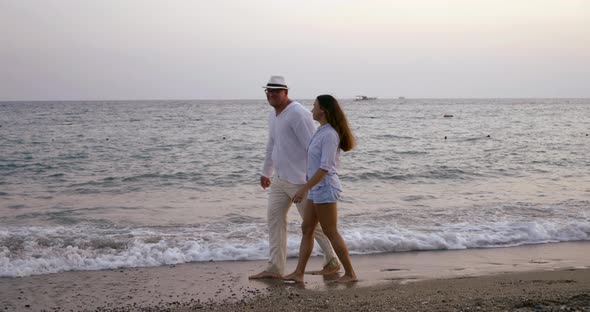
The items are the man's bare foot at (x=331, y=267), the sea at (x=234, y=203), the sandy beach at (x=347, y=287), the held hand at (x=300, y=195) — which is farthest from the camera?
the sea at (x=234, y=203)

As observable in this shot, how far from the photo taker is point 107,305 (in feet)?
17.0

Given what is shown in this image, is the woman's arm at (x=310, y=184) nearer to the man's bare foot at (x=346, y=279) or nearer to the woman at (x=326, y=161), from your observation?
the woman at (x=326, y=161)

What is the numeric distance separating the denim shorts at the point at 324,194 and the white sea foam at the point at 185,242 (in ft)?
6.57

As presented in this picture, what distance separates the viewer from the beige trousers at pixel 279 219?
5.81m

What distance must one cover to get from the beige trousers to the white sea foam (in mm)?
1197

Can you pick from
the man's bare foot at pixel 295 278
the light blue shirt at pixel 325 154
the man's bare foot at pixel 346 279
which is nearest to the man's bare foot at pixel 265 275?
the man's bare foot at pixel 295 278

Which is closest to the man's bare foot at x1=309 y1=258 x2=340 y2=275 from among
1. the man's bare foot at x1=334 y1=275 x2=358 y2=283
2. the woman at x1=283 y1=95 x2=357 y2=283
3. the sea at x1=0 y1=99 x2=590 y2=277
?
the man's bare foot at x1=334 y1=275 x2=358 y2=283

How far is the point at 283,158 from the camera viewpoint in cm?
579

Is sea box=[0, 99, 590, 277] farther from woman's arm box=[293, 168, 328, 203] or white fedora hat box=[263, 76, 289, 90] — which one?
white fedora hat box=[263, 76, 289, 90]

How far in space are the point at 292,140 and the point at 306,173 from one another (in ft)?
1.10

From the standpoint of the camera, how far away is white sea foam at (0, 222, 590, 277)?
6.79 meters

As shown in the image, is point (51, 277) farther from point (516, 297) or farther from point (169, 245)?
point (516, 297)

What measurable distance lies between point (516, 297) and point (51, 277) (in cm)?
444

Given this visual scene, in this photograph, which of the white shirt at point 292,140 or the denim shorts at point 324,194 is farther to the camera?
the white shirt at point 292,140
